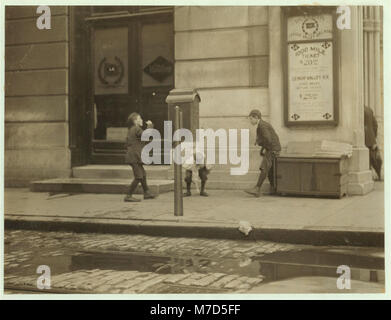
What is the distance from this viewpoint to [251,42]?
11.0m

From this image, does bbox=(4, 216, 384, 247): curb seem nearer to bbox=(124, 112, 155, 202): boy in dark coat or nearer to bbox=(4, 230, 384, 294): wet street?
bbox=(4, 230, 384, 294): wet street

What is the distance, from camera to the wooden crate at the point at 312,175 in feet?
31.7

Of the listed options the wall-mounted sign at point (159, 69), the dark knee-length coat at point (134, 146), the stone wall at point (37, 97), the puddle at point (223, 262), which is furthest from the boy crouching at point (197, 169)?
the puddle at point (223, 262)

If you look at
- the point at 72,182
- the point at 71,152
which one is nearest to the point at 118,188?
the point at 72,182

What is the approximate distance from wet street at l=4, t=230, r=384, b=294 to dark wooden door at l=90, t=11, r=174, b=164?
5.18 meters

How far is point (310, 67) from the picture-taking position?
10453mm

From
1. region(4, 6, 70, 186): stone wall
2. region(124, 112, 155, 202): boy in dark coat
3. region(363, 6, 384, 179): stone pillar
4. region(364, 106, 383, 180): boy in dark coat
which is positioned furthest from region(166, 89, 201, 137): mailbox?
region(363, 6, 384, 179): stone pillar

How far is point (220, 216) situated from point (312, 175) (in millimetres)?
2434

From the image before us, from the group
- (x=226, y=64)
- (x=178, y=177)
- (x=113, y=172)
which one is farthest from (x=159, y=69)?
(x=178, y=177)

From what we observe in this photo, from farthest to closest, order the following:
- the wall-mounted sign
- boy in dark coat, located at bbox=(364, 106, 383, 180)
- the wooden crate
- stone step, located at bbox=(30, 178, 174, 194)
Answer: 1. the wall-mounted sign
2. boy in dark coat, located at bbox=(364, 106, 383, 180)
3. stone step, located at bbox=(30, 178, 174, 194)
4. the wooden crate

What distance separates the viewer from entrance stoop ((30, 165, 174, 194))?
11000 mm
